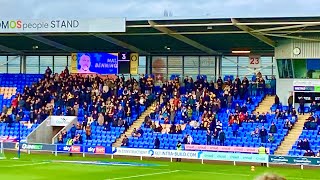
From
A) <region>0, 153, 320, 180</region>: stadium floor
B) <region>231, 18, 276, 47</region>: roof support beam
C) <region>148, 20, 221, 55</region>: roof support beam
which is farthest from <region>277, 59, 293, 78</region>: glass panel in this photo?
<region>0, 153, 320, 180</region>: stadium floor

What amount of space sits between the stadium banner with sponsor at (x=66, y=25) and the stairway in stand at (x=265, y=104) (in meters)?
11.3

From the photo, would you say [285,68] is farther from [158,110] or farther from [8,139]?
[8,139]

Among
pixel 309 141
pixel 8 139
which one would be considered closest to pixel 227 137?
pixel 309 141

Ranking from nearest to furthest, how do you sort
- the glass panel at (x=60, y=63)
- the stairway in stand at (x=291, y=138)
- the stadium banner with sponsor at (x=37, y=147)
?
the stairway in stand at (x=291, y=138) < the stadium banner with sponsor at (x=37, y=147) < the glass panel at (x=60, y=63)

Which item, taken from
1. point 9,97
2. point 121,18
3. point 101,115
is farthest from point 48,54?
point 121,18

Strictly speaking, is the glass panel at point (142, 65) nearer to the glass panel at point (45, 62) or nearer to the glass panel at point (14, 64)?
the glass panel at point (45, 62)

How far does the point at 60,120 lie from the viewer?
4838cm

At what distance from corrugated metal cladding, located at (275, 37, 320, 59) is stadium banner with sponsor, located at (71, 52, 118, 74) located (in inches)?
505

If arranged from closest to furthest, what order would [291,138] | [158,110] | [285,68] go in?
[291,138] < [285,68] < [158,110]

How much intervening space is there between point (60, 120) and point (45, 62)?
1151cm

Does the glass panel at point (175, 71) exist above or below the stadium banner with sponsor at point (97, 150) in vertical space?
above

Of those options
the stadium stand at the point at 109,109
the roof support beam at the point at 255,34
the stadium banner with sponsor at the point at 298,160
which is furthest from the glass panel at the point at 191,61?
the stadium banner with sponsor at the point at 298,160

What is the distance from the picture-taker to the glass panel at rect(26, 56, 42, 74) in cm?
5866

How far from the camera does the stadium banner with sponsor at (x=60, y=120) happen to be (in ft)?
158
